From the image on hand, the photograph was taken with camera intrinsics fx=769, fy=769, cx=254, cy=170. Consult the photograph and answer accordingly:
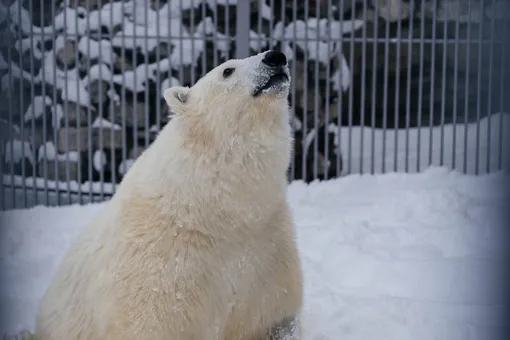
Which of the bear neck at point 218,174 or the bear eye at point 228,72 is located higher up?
the bear eye at point 228,72

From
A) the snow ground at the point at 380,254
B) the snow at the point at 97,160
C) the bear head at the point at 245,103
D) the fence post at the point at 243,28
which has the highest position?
the fence post at the point at 243,28

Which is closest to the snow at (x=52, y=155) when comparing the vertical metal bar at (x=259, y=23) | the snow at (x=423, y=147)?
the vertical metal bar at (x=259, y=23)

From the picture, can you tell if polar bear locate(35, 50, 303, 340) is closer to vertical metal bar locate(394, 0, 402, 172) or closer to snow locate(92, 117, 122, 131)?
vertical metal bar locate(394, 0, 402, 172)

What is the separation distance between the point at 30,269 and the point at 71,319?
1.66 metres

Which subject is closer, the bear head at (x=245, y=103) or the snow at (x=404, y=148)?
the bear head at (x=245, y=103)

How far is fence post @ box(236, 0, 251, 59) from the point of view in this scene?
19.2ft

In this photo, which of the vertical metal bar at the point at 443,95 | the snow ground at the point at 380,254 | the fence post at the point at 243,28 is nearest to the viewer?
the snow ground at the point at 380,254

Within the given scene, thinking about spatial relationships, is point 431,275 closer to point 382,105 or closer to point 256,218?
point 256,218

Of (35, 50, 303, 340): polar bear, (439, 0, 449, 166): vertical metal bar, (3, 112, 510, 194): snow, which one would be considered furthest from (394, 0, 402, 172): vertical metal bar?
(35, 50, 303, 340): polar bear

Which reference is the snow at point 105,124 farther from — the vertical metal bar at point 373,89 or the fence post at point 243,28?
the vertical metal bar at point 373,89

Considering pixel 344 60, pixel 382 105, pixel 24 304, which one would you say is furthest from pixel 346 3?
pixel 24 304

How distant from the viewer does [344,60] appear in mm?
6254

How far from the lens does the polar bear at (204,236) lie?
251 centimetres

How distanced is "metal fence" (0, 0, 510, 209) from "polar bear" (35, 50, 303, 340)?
3.27 metres
